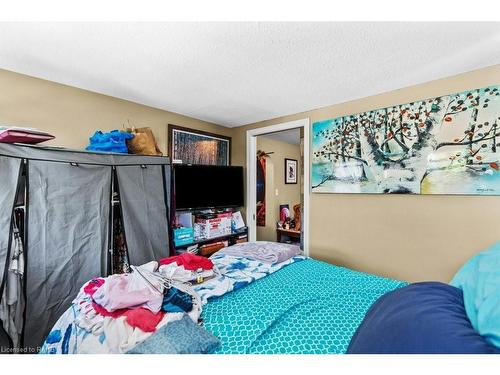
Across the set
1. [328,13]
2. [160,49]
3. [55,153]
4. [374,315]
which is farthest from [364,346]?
[55,153]

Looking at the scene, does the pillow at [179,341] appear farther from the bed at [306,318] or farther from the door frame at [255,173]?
the door frame at [255,173]

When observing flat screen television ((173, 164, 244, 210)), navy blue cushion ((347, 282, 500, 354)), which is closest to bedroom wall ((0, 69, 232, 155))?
flat screen television ((173, 164, 244, 210))

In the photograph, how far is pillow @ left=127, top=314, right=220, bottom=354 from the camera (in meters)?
0.85

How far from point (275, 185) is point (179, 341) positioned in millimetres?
3515

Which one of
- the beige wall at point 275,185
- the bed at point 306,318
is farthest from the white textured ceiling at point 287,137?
the bed at point 306,318

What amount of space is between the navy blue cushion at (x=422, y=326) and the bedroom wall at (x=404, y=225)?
55.2 inches

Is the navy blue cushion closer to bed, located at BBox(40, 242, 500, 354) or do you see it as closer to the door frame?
bed, located at BBox(40, 242, 500, 354)

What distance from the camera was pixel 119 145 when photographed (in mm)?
2041

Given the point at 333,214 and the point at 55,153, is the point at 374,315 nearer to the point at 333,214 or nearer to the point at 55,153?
the point at 333,214

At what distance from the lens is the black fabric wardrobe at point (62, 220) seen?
1452mm

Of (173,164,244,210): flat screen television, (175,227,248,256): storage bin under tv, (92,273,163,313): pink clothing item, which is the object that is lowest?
(175,227,248,256): storage bin under tv

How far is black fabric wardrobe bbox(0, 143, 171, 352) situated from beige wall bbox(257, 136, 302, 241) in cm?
228

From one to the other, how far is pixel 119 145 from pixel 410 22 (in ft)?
7.32

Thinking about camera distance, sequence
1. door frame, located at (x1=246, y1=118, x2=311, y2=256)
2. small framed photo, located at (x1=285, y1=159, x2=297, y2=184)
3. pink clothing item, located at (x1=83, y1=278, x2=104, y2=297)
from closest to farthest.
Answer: pink clothing item, located at (x1=83, y1=278, x2=104, y2=297) < door frame, located at (x1=246, y1=118, x2=311, y2=256) < small framed photo, located at (x1=285, y1=159, x2=297, y2=184)
